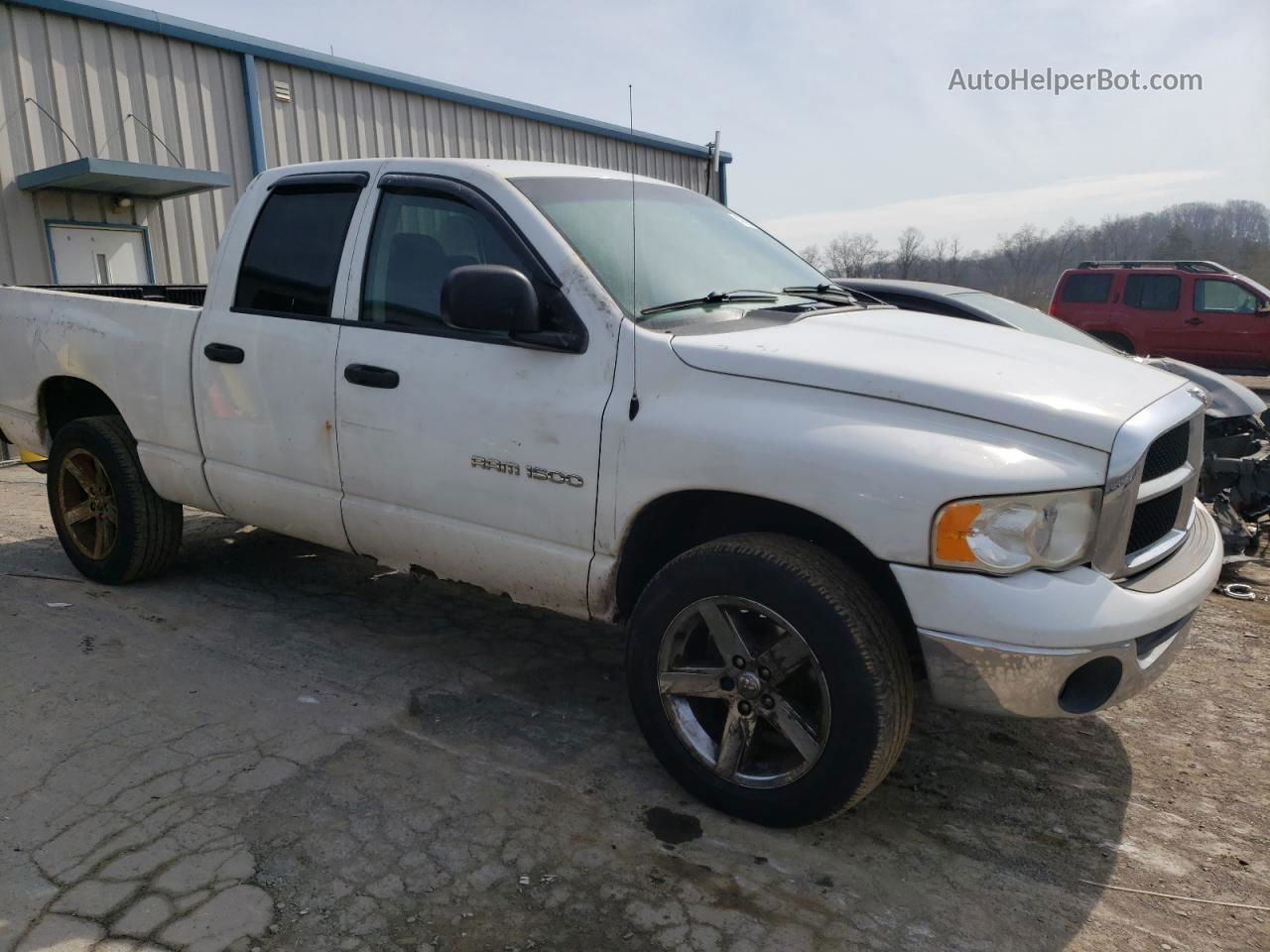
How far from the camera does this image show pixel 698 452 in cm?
280

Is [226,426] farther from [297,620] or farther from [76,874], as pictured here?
[76,874]

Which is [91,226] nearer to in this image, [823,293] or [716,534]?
[823,293]

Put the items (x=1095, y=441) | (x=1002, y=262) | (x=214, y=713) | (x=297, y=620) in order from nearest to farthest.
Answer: (x=1095, y=441), (x=214, y=713), (x=297, y=620), (x=1002, y=262)

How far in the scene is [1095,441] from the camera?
246 cm

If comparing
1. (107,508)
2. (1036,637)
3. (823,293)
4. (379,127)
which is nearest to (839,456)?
(1036,637)

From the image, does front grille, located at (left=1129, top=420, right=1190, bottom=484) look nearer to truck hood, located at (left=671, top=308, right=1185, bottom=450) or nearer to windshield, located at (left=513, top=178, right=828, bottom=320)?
truck hood, located at (left=671, top=308, right=1185, bottom=450)

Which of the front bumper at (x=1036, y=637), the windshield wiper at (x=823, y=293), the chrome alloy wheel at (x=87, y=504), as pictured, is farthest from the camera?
the chrome alloy wheel at (x=87, y=504)

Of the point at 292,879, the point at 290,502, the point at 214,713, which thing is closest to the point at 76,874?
the point at 292,879

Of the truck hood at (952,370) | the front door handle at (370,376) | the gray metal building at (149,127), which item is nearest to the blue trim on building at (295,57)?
the gray metal building at (149,127)

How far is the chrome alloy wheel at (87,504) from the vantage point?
4.80 meters

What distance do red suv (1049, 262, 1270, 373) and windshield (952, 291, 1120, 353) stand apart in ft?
31.8

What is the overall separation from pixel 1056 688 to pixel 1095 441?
0.64m

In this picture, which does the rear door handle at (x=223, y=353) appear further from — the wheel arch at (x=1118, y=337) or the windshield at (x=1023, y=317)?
the wheel arch at (x=1118, y=337)

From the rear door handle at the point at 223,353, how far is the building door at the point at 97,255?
5.85 metres
